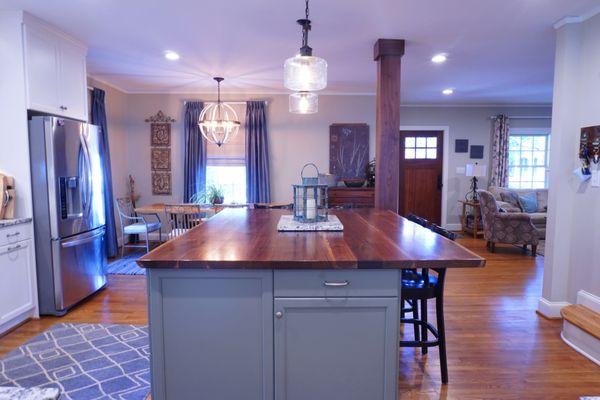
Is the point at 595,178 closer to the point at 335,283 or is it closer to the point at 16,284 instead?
the point at 335,283

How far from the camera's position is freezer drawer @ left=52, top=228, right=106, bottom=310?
3.12 m

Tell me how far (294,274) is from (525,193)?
6.24 meters

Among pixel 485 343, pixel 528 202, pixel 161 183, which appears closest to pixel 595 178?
pixel 485 343

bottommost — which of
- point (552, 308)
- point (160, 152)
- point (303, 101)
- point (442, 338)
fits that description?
point (552, 308)

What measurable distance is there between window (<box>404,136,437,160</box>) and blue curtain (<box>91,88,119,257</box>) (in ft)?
17.2

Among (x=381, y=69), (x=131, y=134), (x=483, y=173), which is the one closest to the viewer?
(x=381, y=69)

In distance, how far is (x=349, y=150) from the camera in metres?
6.00

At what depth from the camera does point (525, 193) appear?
249 inches

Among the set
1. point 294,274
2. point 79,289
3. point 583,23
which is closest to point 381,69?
point 583,23

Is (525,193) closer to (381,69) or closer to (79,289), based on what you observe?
(381,69)

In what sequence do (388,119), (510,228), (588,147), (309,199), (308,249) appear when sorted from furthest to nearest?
(510,228) < (388,119) < (588,147) < (309,199) < (308,249)

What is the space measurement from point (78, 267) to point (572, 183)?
4.41m

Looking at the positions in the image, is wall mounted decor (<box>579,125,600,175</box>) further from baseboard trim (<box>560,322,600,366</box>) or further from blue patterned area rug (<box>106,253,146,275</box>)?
blue patterned area rug (<box>106,253,146,275</box>)

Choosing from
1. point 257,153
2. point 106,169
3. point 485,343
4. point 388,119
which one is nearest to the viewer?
point 485,343
